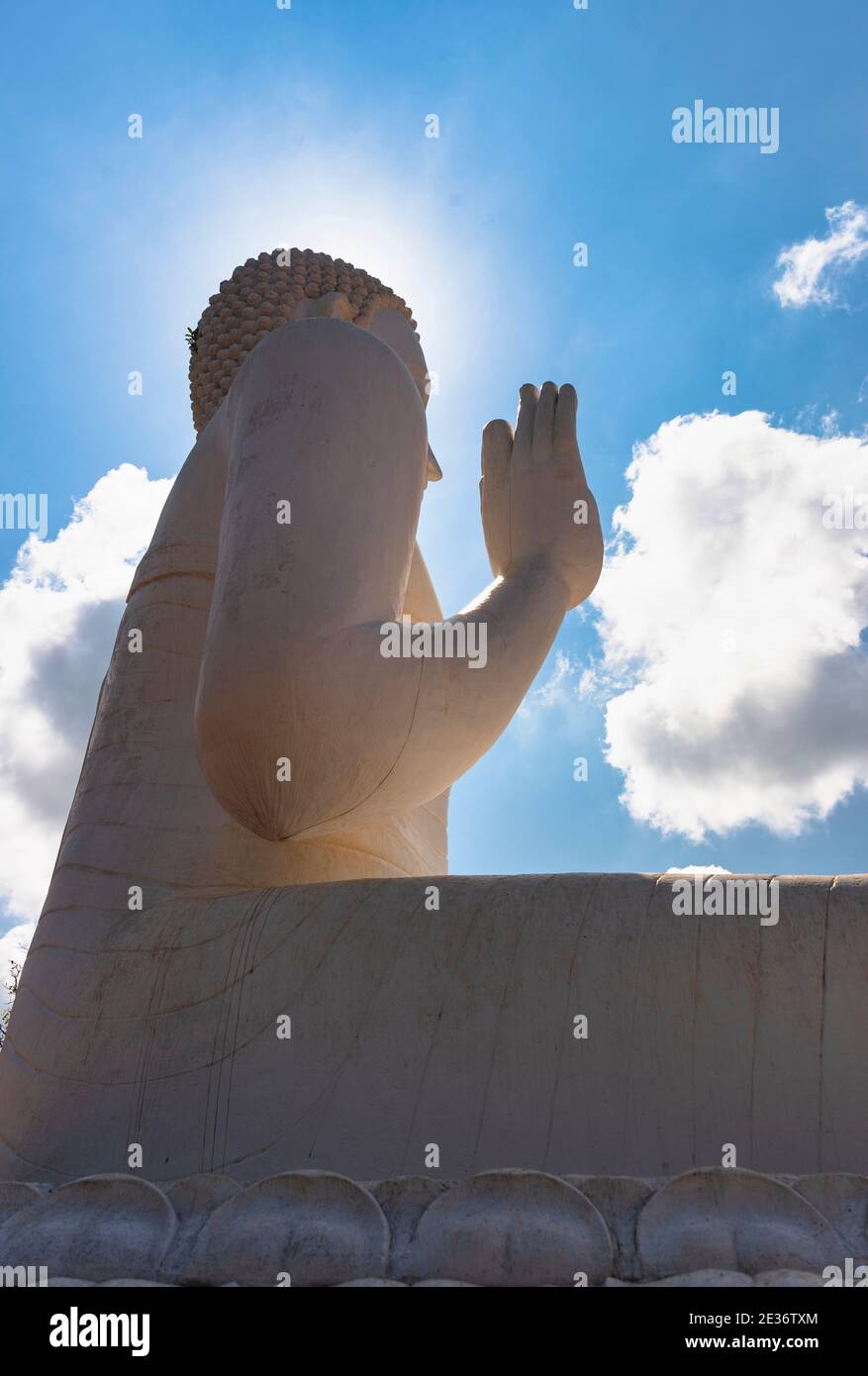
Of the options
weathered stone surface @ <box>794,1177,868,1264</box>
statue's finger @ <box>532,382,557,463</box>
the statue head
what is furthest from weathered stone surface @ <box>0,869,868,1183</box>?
the statue head

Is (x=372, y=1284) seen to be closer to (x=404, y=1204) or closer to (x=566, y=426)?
(x=404, y=1204)

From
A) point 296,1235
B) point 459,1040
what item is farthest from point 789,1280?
point 459,1040

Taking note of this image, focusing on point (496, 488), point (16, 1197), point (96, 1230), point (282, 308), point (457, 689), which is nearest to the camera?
point (96, 1230)

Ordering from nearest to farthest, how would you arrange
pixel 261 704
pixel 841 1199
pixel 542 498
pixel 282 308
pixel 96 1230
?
pixel 841 1199, pixel 96 1230, pixel 261 704, pixel 542 498, pixel 282 308

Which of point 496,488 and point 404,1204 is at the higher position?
point 496,488

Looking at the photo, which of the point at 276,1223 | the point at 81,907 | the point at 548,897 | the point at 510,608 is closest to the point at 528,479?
the point at 510,608

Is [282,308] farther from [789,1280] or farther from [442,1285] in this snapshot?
[789,1280]

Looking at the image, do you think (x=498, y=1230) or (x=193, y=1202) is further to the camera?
(x=193, y=1202)

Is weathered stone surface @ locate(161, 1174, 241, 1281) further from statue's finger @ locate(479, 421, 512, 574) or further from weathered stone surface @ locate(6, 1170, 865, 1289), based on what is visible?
statue's finger @ locate(479, 421, 512, 574)

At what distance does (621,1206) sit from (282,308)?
395 cm

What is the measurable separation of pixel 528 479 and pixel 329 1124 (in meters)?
2.27

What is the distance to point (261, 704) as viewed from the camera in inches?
125

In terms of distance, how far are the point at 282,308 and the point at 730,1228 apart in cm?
408

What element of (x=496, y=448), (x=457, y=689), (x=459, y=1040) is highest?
(x=496, y=448)
